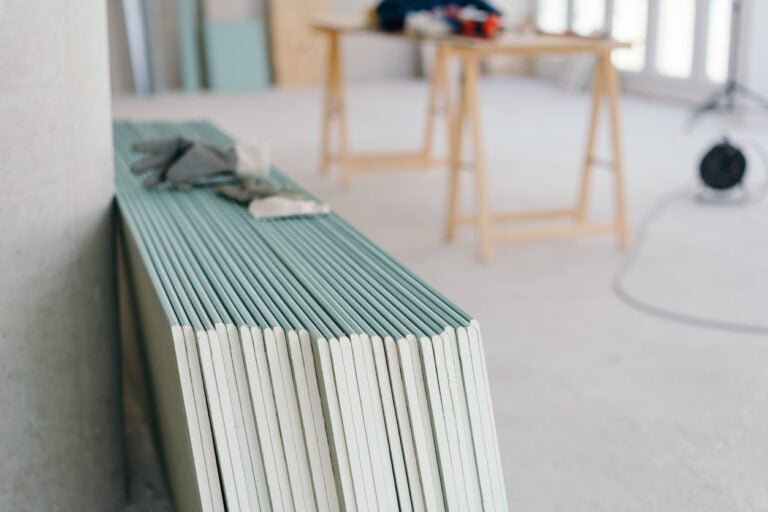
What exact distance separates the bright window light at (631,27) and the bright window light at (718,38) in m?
0.85

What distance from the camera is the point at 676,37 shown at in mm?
8109

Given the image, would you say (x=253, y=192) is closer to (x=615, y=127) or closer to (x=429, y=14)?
(x=615, y=127)

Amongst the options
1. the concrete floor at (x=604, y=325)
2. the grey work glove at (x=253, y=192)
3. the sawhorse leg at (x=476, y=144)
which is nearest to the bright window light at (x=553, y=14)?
the concrete floor at (x=604, y=325)

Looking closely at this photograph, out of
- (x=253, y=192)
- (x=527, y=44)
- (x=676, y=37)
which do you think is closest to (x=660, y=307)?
(x=527, y=44)

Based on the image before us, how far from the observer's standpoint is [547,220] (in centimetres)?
445

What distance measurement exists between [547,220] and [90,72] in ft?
9.26

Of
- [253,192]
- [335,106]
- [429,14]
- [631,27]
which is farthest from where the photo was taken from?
[631,27]

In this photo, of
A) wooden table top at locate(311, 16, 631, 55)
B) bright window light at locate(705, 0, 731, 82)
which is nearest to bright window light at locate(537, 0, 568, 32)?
bright window light at locate(705, 0, 731, 82)

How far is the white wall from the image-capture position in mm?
1784

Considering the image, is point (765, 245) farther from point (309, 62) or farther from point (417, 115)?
point (309, 62)

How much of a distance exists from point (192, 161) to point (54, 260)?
0.67 metres

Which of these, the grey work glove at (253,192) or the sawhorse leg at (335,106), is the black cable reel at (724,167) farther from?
the grey work glove at (253,192)

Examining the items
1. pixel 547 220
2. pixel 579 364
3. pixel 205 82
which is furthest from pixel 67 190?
pixel 205 82

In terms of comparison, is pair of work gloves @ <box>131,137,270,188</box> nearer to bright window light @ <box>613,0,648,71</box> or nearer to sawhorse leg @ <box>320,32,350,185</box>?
sawhorse leg @ <box>320,32,350,185</box>
